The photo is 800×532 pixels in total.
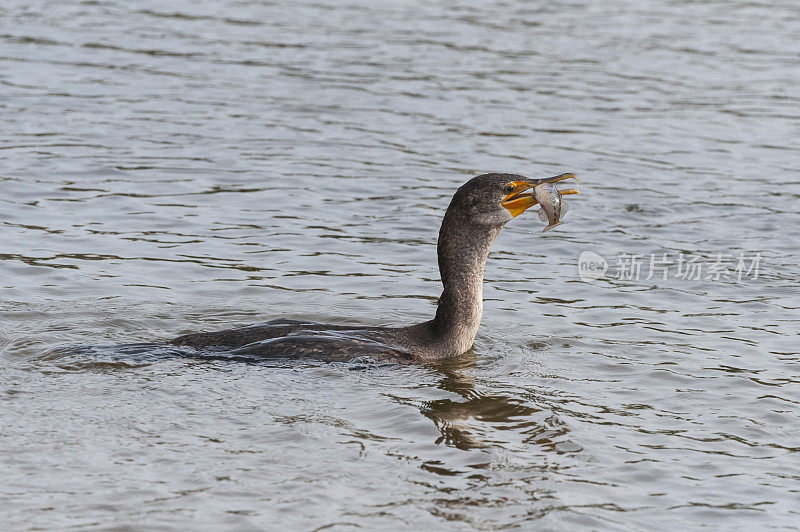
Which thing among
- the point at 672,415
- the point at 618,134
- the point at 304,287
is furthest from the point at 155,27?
the point at 672,415

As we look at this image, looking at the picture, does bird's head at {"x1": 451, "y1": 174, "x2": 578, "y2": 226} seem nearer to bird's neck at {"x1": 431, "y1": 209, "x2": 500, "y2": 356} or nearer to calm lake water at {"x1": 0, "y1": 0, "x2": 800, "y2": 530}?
bird's neck at {"x1": 431, "y1": 209, "x2": 500, "y2": 356}

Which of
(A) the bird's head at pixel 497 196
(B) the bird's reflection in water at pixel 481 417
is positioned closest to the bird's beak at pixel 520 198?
(A) the bird's head at pixel 497 196

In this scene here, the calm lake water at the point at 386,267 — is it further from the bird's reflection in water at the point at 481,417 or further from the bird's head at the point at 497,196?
the bird's head at the point at 497,196

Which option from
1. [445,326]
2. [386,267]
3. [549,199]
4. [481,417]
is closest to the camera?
[481,417]

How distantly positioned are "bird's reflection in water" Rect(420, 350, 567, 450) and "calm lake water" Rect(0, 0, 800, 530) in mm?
27

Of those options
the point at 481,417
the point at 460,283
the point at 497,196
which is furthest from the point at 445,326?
the point at 481,417

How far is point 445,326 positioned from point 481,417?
1.23m

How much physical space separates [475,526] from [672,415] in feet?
7.85

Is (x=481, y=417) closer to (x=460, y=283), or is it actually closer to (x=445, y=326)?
(x=445, y=326)

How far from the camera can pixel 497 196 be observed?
9086 mm

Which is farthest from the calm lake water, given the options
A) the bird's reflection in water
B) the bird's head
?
the bird's head

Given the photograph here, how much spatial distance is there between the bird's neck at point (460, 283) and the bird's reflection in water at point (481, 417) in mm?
396

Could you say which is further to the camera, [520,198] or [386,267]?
[386,267]

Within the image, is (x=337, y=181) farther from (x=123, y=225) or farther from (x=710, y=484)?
(x=710, y=484)
